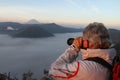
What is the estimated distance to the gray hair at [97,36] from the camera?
246 cm

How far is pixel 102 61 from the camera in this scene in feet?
8.21

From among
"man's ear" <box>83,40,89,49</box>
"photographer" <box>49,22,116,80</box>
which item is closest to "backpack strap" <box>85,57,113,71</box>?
"photographer" <box>49,22,116,80</box>

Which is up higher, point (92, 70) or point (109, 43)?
point (109, 43)

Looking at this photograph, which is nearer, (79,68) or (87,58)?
(79,68)

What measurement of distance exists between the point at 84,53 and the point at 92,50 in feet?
0.27

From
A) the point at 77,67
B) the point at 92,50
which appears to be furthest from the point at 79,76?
the point at 92,50

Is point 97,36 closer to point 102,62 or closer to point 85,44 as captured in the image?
point 85,44

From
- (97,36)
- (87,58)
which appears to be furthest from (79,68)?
(97,36)

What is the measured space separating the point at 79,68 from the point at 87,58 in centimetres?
14

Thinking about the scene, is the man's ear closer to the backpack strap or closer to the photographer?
the photographer

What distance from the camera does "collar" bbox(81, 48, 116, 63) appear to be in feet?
8.13

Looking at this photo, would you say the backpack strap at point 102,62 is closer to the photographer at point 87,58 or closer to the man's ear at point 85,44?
the photographer at point 87,58

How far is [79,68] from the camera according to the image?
94.7 inches

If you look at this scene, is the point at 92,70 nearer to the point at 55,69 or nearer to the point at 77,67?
the point at 77,67
